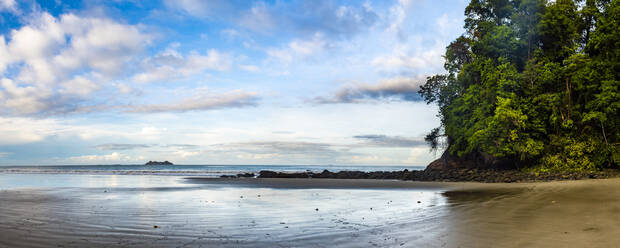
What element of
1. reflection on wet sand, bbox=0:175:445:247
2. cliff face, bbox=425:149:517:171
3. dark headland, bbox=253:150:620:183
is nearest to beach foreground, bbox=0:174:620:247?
reflection on wet sand, bbox=0:175:445:247

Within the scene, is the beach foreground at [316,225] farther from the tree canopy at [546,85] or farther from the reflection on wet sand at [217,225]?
the tree canopy at [546,85]

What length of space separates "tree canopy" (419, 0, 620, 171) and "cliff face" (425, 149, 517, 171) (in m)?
0.69

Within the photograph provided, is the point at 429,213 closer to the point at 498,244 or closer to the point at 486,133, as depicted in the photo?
the point at 498,244

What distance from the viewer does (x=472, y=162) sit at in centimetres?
3884

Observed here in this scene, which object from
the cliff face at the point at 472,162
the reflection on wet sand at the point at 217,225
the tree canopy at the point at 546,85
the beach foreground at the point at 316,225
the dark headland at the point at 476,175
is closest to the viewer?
the beach foreground at the point at 316,225

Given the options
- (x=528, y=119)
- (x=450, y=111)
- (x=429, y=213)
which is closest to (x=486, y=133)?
(x=528, y=119)

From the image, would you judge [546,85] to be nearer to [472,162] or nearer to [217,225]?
[472,162]

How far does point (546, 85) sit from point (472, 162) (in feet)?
35.8

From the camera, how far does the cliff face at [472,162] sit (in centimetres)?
3397

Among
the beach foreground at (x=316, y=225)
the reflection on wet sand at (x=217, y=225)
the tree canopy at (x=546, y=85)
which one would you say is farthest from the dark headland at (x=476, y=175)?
the reflection on wet sand at (x=217, y=225)

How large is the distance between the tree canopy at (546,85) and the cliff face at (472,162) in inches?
27.2

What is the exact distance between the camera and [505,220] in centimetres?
841

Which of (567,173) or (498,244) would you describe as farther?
(567,173)

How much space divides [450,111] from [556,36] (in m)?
10.7
